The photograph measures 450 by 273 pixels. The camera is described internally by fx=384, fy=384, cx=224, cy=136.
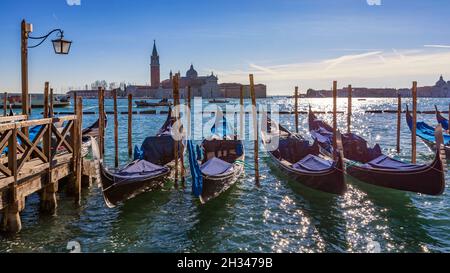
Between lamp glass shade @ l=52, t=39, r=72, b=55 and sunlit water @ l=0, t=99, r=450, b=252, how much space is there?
8.24 ft

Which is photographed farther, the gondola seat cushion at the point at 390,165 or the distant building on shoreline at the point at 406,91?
the distant building on shoreline at the point at 406,91

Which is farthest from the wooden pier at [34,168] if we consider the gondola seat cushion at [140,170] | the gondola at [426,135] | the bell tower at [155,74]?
the bell tower at [155,74]

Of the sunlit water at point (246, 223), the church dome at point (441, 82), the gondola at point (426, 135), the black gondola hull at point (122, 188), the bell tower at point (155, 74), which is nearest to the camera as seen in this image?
the sunlit water at point (246, 223)

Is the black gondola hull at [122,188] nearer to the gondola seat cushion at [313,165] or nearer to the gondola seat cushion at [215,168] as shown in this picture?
the gondola seat cushion at [215,168]

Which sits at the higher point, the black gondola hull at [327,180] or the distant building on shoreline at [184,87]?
the distant building on shoreline at [184,87]

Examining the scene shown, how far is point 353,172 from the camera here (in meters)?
7.58

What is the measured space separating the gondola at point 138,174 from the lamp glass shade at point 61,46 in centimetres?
180

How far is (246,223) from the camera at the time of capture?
19.0ft

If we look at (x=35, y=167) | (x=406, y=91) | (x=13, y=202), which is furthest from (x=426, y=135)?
(x=406, y=91)

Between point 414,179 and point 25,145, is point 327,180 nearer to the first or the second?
point 414,179

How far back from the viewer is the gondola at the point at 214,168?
5.84m

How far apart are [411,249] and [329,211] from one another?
156 cm

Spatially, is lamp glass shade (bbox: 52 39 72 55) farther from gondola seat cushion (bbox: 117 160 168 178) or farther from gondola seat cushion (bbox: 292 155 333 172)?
gondola seat cushion (bbox: 292 155 333 172)
